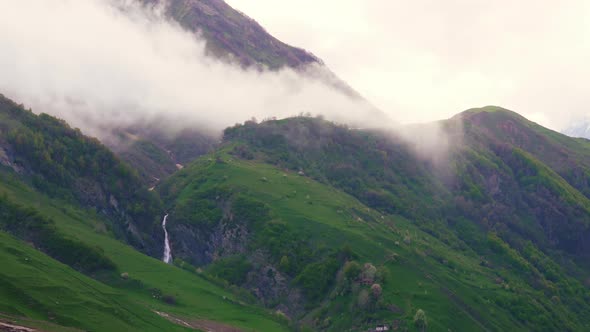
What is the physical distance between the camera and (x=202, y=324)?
6796 inches

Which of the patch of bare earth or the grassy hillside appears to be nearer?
the grassy hillside

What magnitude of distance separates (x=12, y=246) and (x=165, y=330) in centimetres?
4020

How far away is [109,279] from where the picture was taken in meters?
191

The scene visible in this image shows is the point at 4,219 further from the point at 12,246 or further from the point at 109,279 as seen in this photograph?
the point at 12,246

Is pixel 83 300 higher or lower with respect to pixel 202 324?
higher

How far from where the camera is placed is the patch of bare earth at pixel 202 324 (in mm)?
165875

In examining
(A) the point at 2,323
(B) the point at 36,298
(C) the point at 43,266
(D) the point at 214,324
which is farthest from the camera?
(D) the point at 214,324

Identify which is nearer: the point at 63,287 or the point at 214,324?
the point at 63,287

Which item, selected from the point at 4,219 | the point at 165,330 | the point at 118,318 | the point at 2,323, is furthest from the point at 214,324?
the point at 2,323

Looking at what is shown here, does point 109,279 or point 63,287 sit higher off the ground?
point 63,287

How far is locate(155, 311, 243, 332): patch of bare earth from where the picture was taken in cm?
16588

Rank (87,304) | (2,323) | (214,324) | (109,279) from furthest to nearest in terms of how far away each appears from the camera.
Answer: (109,279) < (214,324) < (87,304) < (2,323)

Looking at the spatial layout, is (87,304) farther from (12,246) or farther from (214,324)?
(214,324)

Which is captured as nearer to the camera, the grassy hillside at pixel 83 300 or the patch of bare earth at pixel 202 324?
the grassy hillside at pixel 83 300
